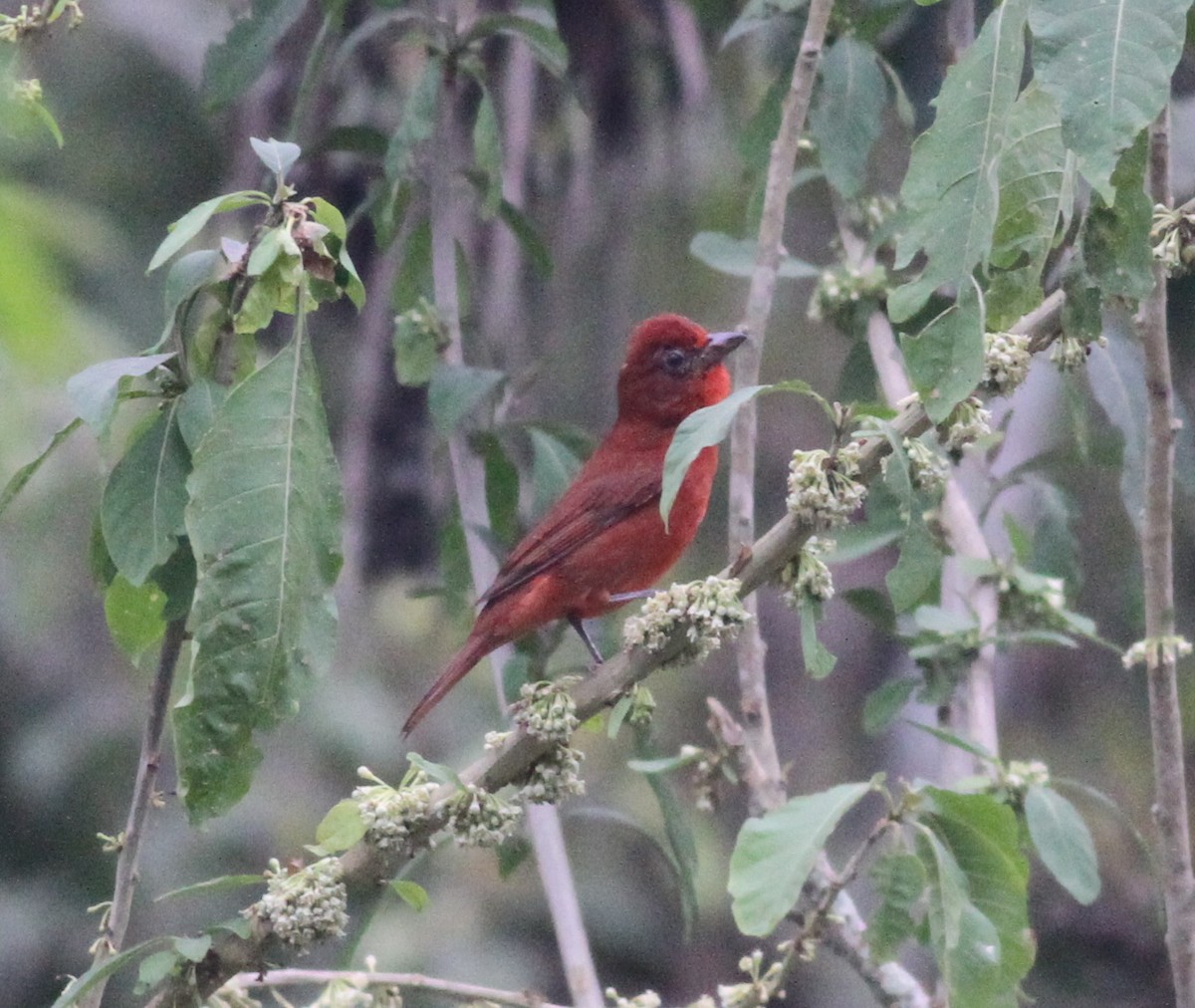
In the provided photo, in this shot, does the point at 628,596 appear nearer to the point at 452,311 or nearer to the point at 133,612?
the point at 452,311

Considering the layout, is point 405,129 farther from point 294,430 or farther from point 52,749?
point 52,749

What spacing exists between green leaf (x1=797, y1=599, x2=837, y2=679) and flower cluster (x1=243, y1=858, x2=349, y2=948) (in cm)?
67

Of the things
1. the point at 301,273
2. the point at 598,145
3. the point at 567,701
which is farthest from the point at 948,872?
the point at 598,145

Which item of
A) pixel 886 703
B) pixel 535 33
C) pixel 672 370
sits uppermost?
pixel 535 33

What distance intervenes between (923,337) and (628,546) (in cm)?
225

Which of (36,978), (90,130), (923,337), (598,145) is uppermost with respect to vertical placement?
(90,130)

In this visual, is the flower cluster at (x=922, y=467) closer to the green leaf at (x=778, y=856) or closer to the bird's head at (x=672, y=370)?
the green leaf at (x=778, y=856)

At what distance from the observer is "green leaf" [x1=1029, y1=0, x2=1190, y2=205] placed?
4.85 ft

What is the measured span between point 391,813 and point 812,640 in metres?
0.59

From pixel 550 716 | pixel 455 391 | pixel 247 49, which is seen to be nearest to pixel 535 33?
pixel 247 49

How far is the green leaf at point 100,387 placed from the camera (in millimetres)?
1705

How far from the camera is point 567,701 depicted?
2070 millimetres

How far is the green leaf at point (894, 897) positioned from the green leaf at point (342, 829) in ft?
2.35

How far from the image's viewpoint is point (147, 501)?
1.94 meters
